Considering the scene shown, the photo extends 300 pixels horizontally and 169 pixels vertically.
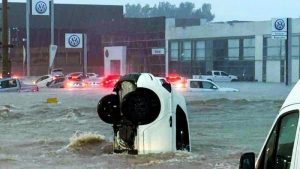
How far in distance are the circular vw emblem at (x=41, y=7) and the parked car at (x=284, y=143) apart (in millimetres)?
60685

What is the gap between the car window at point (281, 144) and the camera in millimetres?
3609

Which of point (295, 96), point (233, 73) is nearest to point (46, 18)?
point (233, 73)

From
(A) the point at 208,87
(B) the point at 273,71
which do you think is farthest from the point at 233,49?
(A) the point at 208,87

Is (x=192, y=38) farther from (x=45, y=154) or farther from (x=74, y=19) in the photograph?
(x=45, y=154)

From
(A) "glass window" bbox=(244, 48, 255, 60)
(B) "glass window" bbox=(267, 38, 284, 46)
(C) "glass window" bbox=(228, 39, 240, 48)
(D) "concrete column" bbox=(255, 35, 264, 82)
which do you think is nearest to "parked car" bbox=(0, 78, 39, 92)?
(B) "glass window" bbox=(267, 38, 284, 46)

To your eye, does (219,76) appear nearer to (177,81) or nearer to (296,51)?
(296,51)

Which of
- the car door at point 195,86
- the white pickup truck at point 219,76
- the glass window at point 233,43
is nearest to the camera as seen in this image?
the car door at point 195,86

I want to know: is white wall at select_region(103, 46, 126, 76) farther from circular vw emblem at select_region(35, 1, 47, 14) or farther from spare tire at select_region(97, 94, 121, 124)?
spare tire at select_region(97, 94, 121, 124)

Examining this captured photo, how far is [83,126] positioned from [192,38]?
64.2m

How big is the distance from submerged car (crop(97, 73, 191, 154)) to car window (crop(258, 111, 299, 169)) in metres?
6.23

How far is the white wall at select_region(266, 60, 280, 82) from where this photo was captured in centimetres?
6944

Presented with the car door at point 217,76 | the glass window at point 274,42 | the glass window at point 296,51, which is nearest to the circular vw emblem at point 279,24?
the glass window at point 296,51

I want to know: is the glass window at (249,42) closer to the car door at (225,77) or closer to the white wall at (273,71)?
the white wall at (273,71)

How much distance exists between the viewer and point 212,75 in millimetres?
72125
